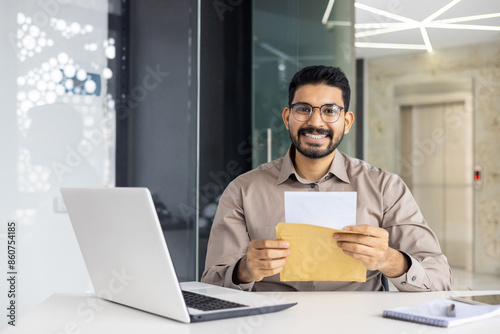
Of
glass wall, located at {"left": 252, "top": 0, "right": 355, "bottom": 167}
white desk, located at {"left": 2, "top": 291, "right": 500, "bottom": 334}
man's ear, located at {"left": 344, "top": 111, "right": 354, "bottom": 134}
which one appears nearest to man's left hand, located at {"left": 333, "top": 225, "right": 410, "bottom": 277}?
white desk, located at {"left": 2, "top": 291, "right": 500, "bottom": 334}

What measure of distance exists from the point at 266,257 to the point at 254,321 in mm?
264

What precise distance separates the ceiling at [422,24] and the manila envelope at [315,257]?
4450 mm

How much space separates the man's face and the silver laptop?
0.70m

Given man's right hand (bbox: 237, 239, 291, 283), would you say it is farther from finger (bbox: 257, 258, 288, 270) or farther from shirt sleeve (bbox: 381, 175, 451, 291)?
shirt sleeve (bbox: 381, 175, 451, 291)

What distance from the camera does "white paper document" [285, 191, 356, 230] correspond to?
59.2 inches

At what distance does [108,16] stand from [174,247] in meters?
1.50

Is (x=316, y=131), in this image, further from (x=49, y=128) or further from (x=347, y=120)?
(x=49, y=128)

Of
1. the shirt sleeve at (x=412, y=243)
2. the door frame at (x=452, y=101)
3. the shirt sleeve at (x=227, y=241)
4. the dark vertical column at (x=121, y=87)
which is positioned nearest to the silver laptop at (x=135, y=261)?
the shirt sleeve at (x=227, y=241)

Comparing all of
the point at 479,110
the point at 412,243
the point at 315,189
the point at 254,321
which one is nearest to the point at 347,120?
the point at 315,189

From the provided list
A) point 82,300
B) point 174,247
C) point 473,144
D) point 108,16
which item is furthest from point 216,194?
point 473,144

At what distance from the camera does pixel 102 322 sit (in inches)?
51.6

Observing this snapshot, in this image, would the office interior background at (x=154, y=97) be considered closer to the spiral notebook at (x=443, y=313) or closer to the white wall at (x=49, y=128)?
the white wall at (x=49, y=128)

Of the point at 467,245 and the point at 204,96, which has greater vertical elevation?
the point at 204,96

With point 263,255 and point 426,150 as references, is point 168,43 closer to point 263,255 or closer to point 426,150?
point 263,255
